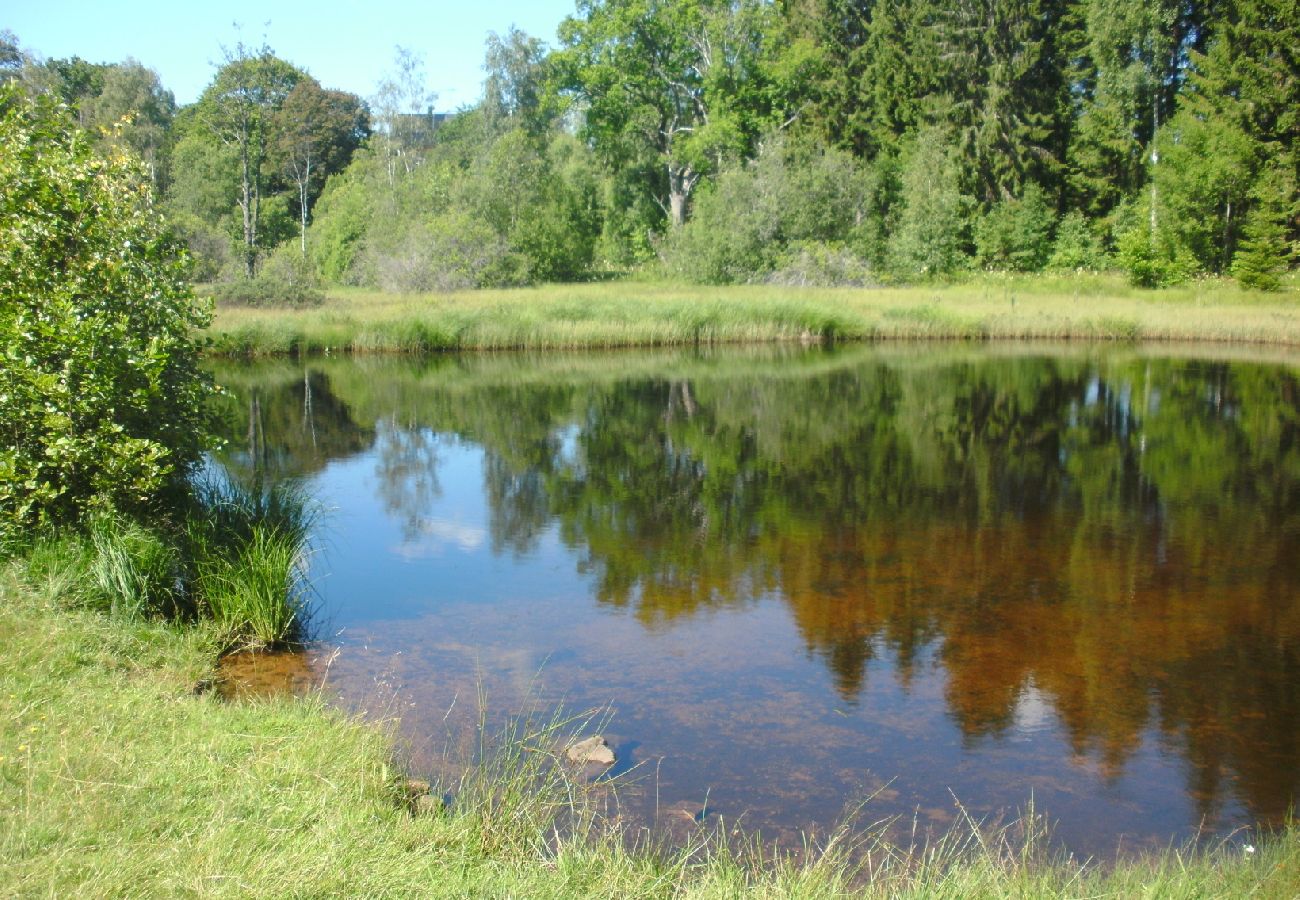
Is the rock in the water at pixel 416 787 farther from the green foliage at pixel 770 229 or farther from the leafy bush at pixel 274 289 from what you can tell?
the green foliage at pixel 770 229

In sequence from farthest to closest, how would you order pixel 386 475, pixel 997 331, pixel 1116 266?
pixel 1116 266 < pixel 997 331 < pixel 386 475

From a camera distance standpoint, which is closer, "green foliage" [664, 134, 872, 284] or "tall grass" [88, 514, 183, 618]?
"tall grass" [88, 514, 183, 618]

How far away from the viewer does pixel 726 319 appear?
93.2ft

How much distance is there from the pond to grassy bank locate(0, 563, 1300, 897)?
0.65 m

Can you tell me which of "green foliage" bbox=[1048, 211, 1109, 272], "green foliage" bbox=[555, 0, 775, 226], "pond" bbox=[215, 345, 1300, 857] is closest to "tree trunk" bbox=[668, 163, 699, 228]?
"green foliage" bbox=[555, 0, 775, 226]

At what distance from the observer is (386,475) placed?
44.0ft

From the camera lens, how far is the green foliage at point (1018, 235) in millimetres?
39281

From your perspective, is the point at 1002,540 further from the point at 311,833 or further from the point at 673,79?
the point at 673,79

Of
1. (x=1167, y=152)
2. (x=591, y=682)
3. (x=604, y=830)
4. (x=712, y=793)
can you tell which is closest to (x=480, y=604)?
(x=591, y=682)

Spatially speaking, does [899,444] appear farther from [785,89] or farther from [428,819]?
[785,89]

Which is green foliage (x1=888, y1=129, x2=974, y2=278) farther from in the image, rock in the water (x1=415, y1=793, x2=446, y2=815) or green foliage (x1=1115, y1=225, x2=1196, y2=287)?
rock in the water (x1=415, y1=793, x2=446, y2=815)

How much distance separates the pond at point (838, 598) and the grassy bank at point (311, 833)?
0.65 meters

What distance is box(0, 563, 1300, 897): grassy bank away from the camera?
3506 millimetres

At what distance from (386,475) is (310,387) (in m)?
8.39
